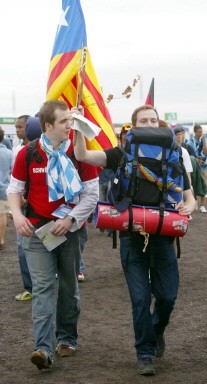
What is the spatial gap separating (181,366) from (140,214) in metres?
1.19

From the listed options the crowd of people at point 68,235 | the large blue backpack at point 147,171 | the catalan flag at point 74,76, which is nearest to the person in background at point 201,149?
the catalan flag at point 74,76

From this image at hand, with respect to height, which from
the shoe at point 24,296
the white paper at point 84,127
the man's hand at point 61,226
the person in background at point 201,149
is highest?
the white paper at point 84,127

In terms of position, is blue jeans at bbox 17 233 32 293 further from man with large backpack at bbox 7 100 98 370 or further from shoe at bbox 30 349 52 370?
shoe at bbox 30 349 52 370

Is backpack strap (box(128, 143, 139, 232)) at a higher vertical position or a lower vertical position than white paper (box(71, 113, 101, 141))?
lower

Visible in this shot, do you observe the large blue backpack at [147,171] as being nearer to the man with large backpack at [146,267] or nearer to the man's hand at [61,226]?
the man with large backpack at [146,267]

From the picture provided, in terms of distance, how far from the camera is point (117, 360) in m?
5.87

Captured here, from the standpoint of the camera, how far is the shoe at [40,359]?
17.8ft

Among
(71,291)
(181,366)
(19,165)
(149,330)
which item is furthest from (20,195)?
(181,366)

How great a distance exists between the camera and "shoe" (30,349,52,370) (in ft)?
17.8

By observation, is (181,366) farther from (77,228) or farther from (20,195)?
(20,195)

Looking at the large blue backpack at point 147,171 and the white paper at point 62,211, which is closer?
the large blue backpack at point 147,171

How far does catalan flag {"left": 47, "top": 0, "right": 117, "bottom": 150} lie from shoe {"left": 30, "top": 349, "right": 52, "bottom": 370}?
9.45 ft

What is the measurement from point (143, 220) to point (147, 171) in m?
0.33

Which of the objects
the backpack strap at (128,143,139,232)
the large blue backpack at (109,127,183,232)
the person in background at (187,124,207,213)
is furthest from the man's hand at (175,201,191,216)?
the person in background at (187,124,207,213)
